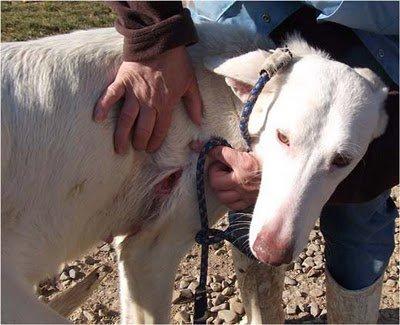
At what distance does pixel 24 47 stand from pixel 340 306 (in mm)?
1858

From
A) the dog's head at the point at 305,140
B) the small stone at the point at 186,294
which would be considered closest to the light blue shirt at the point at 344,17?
the dog's head at the point at 305,140

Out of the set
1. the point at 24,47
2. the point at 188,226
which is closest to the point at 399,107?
the point at 188,226

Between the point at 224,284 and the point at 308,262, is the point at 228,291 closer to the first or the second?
the point at 224,284

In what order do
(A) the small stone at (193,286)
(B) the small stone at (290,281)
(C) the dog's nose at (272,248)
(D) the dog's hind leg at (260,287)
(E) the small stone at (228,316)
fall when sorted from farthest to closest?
(B) the small stone at (290,281) → (A) the small stone at (193,286) → (E) the small stone at (228,316) → (D) the dog's hind leg at (260,287) → (C) the dog's nose at (272,248)

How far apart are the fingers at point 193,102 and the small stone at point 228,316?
1.41 metres

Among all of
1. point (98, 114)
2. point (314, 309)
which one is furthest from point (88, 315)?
point (98, 114)

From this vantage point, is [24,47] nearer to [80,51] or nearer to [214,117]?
[80,51]

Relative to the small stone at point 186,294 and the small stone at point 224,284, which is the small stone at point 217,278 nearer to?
the small stone at point 224,284

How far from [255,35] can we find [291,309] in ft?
5.54

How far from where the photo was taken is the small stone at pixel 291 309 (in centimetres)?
379

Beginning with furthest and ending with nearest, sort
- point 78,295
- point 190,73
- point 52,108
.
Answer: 1. point 78,295
2. point 190,73
3. point 52,108

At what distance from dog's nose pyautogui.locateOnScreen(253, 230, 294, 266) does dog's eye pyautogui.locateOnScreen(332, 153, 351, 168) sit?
0.33 m

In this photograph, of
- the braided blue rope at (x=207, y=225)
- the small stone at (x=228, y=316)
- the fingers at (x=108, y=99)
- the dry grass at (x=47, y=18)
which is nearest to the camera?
the fingers at (x=108, y=99)

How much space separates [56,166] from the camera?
2.45 m
